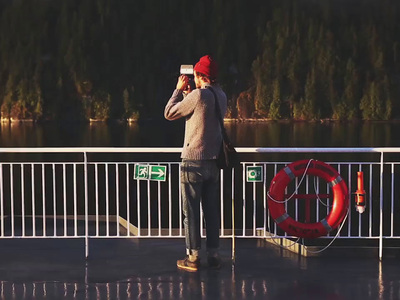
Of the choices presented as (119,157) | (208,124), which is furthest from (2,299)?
(119,157)

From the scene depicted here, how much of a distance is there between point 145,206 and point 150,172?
61.8 ft

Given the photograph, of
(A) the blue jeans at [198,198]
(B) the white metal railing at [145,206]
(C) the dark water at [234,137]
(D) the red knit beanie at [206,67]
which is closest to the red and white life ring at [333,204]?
(B) the white metal railing at [145,206]

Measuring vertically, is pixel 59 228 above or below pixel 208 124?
below

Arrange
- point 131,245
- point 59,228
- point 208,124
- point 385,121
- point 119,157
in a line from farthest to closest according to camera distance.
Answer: point 385,121, point 119,157, point 59,228, point 131,245, point 208,124

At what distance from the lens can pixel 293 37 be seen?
12706 cm

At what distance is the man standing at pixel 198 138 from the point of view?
463 cm

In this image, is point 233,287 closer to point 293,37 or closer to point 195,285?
point 195,285

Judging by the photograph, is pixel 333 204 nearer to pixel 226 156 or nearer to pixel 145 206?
pixel 226 156

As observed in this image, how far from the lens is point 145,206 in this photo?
79.4 feet

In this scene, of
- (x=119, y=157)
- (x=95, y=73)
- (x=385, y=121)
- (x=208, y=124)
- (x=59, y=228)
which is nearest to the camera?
(x=208, y=124)

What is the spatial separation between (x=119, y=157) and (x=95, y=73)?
82407 mm

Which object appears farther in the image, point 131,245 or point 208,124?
point 131,245

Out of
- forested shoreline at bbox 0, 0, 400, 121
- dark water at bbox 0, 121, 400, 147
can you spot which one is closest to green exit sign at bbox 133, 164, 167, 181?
dark water at bbox 0, 121, 400, 147

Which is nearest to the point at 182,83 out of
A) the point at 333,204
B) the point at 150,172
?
the point at 150,172
